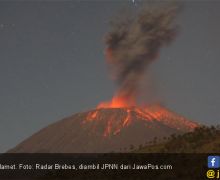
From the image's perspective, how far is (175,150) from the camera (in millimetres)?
50938

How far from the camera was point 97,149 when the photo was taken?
19425 cm

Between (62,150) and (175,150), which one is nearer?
(175,150)

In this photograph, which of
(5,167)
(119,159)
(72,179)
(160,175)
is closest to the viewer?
(5,167)

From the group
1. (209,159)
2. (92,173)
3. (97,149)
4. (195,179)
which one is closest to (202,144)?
(92,173)

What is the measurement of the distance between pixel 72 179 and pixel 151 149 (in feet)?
43.5

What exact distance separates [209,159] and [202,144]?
2831 cm

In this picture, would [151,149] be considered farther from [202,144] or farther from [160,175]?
[160,175]

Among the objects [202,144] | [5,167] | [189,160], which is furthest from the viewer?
[202,144]

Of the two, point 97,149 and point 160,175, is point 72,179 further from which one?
point 97,149

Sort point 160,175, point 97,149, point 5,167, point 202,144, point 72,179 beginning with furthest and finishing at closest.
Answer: point 97,149 → point 202,144 → point 72,179 → point 160,175 → point 5,167

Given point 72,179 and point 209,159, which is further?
point 72,179

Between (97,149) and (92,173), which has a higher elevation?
(97,149)

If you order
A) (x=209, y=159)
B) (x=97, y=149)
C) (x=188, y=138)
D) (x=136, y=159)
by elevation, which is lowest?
(x=209, y=159)

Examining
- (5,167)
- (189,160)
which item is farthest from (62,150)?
(5,167)
